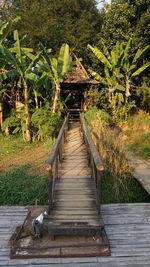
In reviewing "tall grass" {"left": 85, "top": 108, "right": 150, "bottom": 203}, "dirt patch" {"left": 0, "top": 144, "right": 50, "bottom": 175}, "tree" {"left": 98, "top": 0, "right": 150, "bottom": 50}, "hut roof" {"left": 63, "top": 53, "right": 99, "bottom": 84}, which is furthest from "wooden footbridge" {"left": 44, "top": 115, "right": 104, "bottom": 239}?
"tree" {"left": 98, "top": 0, "right": 150, "bottom": 50}

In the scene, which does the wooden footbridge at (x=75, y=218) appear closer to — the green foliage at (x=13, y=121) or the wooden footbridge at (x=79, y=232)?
the wooden footbridge at (x=79, y=232)

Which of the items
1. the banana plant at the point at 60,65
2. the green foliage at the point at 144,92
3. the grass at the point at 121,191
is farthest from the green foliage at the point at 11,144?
the green foliage at the point at 144,92

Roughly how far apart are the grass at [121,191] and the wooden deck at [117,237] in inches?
28.5

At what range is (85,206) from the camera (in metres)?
3.68

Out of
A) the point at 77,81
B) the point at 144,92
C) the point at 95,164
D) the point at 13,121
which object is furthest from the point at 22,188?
the point at 144,92

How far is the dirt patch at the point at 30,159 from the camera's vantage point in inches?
256

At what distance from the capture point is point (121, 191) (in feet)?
17.6

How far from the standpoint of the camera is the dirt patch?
256 inches

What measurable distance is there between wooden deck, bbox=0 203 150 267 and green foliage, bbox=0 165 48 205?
1.81ft

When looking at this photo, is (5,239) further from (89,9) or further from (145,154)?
(89,9)

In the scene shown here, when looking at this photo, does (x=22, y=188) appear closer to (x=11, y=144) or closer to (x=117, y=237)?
(x=117, y=237)

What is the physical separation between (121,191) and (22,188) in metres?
2.77

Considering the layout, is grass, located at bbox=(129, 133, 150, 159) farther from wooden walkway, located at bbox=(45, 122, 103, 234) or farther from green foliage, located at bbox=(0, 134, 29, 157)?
green foliage, located at bbox=(0, 134, 29, 157)

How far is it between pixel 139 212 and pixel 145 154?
4.11 metres
